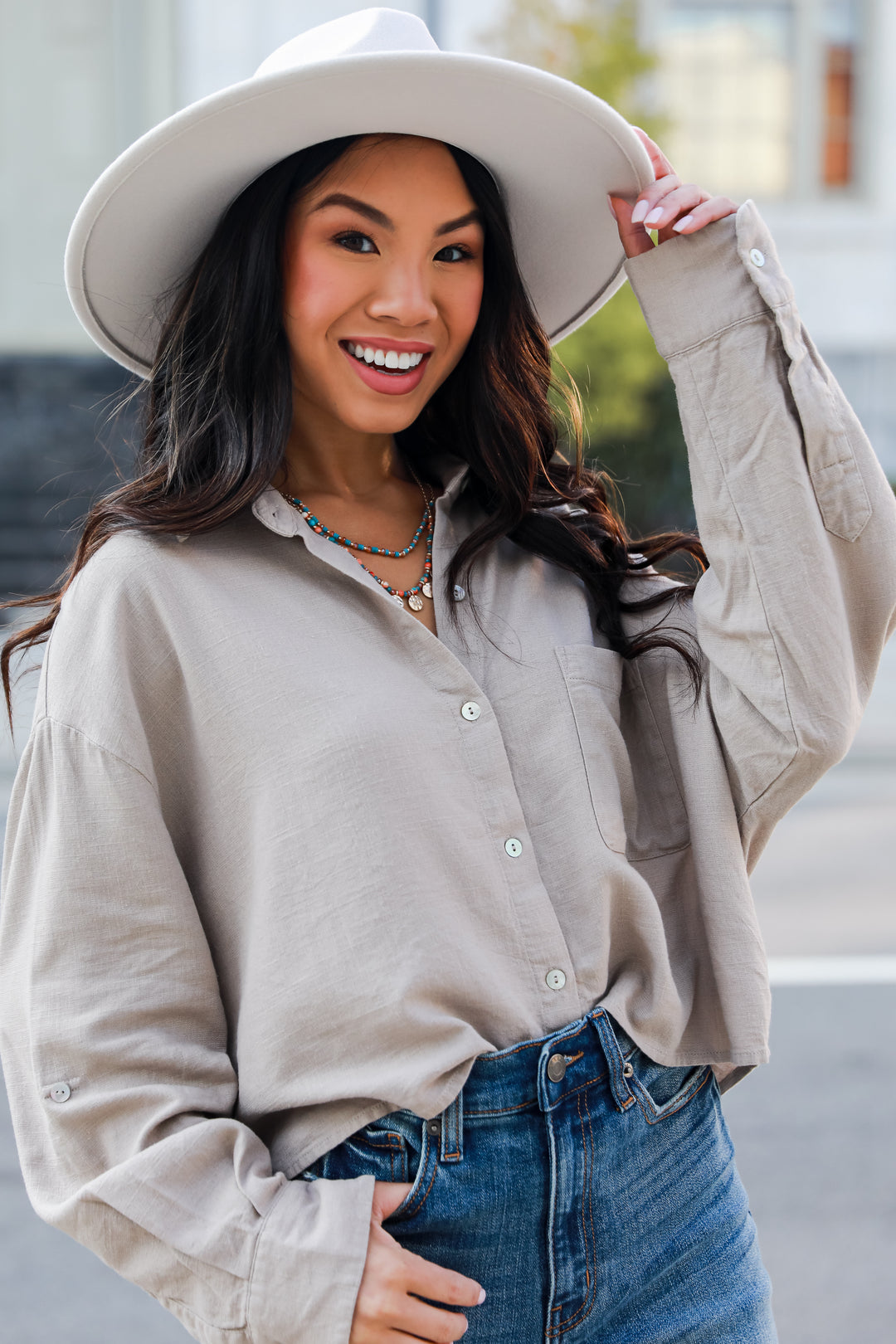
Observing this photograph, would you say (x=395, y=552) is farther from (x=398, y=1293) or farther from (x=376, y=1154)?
(x=398, y=1293)

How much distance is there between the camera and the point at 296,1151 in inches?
48.3

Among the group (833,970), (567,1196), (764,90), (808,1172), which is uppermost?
(764,90)

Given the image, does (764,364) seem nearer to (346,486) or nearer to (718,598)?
(718,598)

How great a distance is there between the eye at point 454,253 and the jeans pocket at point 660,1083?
0.85m

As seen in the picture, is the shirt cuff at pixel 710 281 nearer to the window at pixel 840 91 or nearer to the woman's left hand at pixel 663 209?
the woman's left hand at pixel 663 209

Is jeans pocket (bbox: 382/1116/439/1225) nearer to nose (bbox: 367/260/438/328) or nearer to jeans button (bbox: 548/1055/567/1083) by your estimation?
jeans button (bbox: 548/1055/567/1083)

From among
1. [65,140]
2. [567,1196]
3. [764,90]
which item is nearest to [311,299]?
[567,1196]

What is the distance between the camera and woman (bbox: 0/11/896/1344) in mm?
1176

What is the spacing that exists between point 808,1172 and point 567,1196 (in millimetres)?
2168

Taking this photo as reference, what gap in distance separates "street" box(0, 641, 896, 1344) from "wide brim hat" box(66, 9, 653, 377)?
2.10 meters

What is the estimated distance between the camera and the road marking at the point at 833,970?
416cm

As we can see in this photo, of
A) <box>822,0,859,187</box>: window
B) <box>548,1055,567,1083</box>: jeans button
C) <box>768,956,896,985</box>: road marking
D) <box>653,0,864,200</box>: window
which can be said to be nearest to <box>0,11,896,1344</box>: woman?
<box>548,1055,567,1083</box>: jeans button

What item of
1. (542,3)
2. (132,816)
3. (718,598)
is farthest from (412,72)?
(542,3)

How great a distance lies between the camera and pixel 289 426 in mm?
1389
